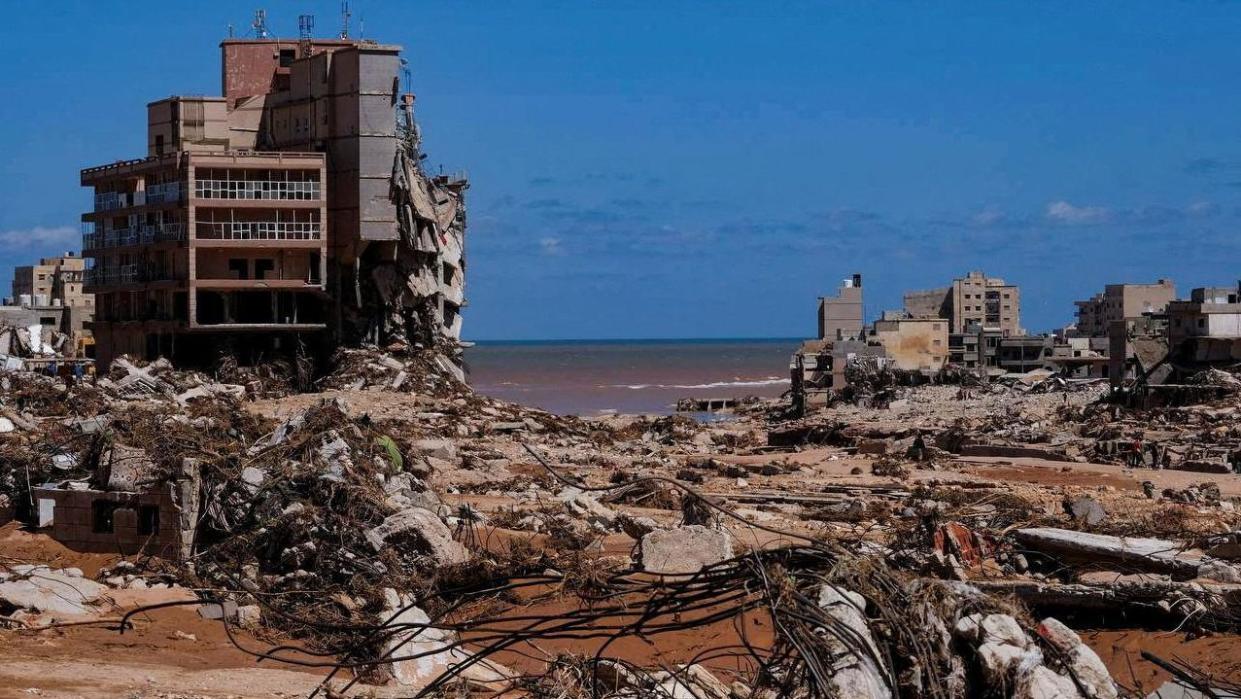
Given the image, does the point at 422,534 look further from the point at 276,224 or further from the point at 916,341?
the point at 916,341

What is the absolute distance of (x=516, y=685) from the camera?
8.95m

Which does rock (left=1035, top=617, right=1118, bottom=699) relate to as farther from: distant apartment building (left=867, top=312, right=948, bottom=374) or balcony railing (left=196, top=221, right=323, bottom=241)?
distant apartment building (left=867, top=312, right=948, bottom=374)

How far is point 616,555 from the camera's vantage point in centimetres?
1638

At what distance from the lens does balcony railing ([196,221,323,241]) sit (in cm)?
4209

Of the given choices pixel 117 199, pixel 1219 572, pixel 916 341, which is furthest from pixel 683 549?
pixel 916 341

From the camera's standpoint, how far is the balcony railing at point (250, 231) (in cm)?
4209

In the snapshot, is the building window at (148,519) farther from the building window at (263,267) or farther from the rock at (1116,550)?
the building window at (263,267)

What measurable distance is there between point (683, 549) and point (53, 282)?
9503 centimetres

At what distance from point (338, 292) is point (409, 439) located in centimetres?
1739

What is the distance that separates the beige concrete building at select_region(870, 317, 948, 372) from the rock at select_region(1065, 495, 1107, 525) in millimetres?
48740

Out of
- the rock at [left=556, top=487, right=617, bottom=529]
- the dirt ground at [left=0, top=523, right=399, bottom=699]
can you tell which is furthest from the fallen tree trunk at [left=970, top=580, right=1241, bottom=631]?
the rock at [left=556, top=487, right=617, bottom=529]

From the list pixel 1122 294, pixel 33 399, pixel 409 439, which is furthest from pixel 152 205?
pixel 1122 294

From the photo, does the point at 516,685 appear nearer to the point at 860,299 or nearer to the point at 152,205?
the point at 152,205

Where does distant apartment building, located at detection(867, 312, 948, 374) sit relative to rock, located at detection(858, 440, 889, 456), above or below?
above
